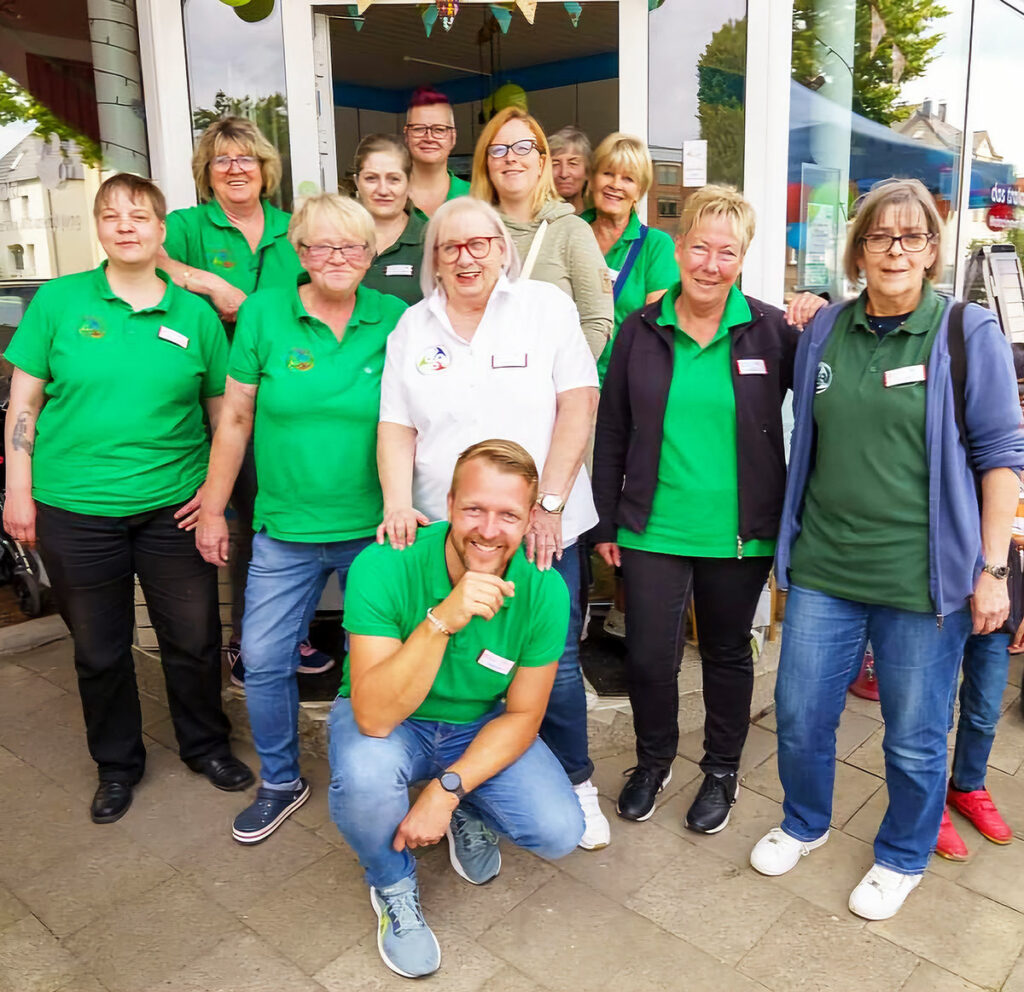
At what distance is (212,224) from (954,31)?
4962 millimetres

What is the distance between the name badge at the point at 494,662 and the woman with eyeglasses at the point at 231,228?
140 cm

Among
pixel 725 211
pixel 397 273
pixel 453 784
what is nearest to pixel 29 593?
pixel 397 273

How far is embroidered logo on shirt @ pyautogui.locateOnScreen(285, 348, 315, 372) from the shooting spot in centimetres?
252

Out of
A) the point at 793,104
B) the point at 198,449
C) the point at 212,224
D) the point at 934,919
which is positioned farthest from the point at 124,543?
the point at 793,104

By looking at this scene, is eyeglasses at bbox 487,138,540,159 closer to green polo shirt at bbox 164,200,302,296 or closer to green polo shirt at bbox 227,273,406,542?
green polo shirt at bbox 227,273,406,542

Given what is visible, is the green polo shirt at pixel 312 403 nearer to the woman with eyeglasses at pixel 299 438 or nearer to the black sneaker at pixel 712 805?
the woman with eyeglasses at pixel 299 438

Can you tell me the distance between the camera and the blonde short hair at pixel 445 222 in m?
2.35

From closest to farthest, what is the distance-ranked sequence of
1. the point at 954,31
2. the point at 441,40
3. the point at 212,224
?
the point at 212,224 < the point at 954,31 < the point at 441,40

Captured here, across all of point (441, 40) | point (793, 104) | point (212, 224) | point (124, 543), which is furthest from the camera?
point (441, 40)

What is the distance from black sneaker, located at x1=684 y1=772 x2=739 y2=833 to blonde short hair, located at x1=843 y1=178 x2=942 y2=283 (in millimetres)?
1550

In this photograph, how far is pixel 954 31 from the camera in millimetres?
5730

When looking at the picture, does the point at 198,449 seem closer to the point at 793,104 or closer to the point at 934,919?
the point at 934,919

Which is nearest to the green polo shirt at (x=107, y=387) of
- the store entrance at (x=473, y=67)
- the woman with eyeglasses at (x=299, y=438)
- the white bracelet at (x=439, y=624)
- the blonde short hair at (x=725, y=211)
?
the woman with eyeglasses at (x=299, y=438)

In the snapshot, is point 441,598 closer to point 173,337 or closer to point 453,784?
point 453,784
